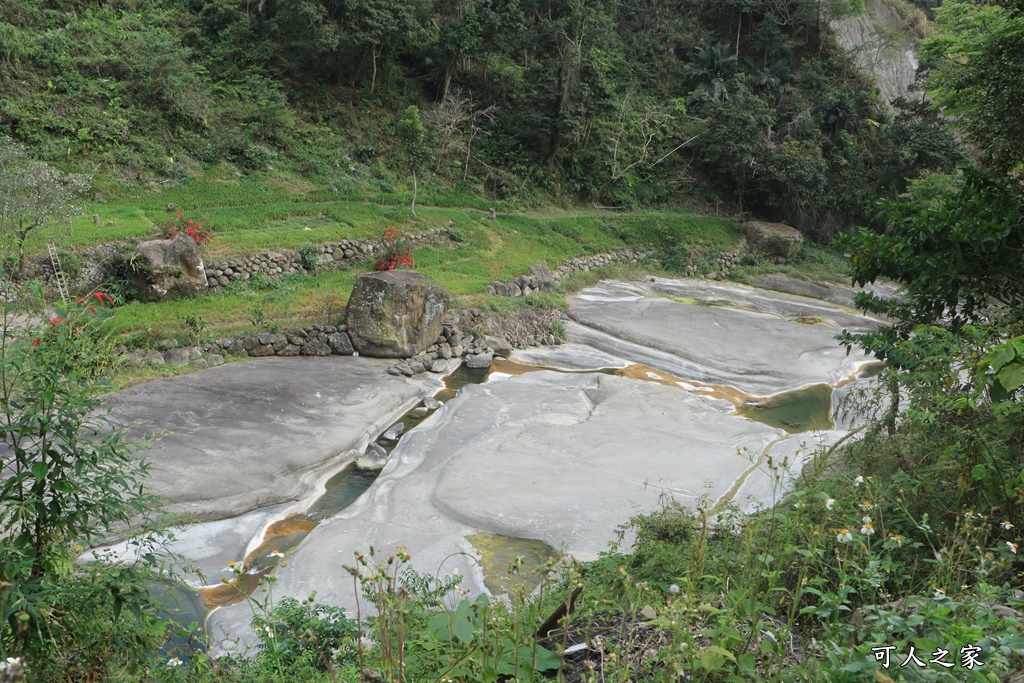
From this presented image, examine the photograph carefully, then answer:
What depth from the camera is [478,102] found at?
93.9ft

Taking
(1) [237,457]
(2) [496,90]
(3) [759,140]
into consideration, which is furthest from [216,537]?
(3) [759,140]

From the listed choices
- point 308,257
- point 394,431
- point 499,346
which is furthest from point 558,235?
point 394,431

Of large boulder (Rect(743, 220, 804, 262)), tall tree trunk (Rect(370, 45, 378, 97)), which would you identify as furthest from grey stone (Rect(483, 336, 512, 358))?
large boulder (Rect(743, 220, 804, 262))

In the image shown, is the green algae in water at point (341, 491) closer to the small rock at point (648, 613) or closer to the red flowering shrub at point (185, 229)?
the small rock at point (648, 613)

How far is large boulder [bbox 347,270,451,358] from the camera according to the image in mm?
15000

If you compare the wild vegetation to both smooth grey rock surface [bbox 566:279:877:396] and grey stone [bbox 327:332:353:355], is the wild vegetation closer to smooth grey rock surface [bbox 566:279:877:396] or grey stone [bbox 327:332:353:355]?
grey stone [bbox 327:332:353:355]

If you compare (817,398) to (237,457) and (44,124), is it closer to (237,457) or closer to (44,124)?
(237,457)

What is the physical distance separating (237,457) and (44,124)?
14361 millimetres

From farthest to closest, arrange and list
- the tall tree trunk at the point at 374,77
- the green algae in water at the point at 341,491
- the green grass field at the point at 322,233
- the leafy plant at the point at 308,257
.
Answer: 1. the tall tree trunk at the point at 374,77
2. the leafy plant at the point at 308,257
3. the green grass field at the point at 322,233
4. the green algae in water at the point at 341,491

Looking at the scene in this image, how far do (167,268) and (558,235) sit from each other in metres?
13.9

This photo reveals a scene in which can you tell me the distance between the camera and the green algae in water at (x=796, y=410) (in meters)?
13.9

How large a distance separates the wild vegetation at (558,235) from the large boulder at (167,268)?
0.88m

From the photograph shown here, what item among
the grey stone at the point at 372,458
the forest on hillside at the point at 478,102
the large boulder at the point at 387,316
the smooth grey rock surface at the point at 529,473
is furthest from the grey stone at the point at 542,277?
the grey stone at the point at 372,458

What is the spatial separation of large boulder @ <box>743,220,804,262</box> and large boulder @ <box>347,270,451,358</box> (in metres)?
17.5
